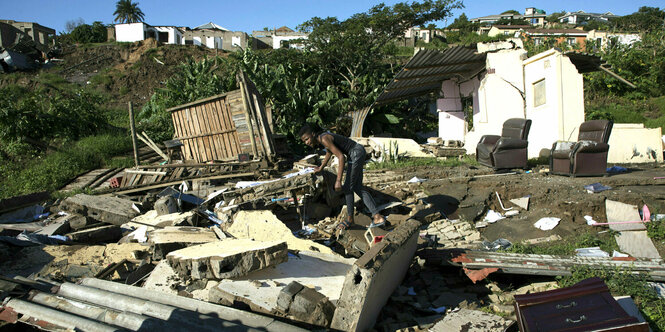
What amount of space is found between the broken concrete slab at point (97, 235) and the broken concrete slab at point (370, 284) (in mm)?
4315

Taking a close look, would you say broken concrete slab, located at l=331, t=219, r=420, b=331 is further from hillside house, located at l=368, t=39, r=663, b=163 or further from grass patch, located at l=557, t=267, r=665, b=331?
hillside house, located at l=368, t=39, r=663, b=163

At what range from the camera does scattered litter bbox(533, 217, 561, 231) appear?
5.66 meters

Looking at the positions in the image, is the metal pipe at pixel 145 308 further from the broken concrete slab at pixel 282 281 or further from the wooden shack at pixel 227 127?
the wooden shack at pixel 227 127

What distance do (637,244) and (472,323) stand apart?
301cm

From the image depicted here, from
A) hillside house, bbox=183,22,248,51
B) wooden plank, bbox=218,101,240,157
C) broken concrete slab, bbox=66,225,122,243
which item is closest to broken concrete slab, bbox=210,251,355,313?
broken concrete slab, bbox=66,225,122,243

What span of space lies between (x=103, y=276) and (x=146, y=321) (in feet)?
6.24

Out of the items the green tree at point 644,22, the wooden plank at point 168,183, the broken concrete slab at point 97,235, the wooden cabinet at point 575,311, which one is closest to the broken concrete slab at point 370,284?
the wooden cabinet at point 575,311

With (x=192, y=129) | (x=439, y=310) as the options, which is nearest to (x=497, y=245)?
(x=439, y=310)

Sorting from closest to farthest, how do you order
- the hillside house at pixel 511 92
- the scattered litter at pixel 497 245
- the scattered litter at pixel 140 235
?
the scattered litter at pixel 497 245
the scattered litter at pixel 140 235
the hillside house at pixel 511 92

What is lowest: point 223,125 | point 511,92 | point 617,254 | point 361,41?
point 617,254

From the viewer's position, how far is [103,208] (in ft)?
22.2

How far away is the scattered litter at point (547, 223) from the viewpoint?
18.6 ft

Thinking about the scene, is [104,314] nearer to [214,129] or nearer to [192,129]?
[214,129]

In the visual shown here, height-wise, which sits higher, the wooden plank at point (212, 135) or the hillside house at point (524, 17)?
the hillside house at point (524, 17)
